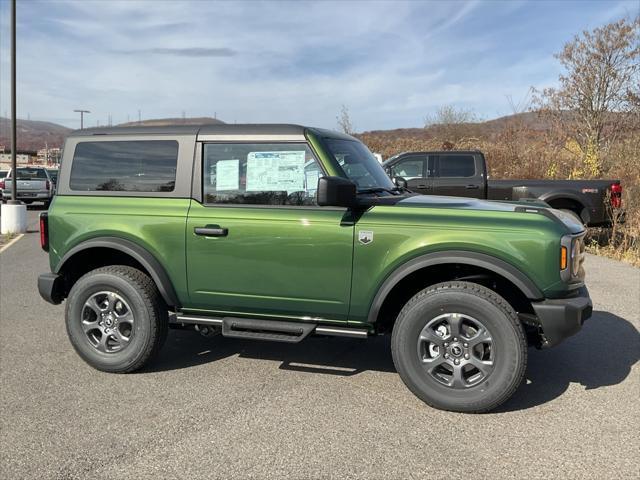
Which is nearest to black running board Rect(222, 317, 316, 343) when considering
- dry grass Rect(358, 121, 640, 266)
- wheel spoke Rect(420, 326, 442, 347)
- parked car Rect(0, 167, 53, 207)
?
wheel spoke Rect(420, 326, 442, 347)

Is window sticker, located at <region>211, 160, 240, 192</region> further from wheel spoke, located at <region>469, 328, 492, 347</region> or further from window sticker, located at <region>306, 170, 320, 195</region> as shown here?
wheel spoke, located at <region>469, 328, 492, 347</region>

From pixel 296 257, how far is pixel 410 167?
8220 mm

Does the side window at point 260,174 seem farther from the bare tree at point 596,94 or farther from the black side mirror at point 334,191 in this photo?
the bare tree at point 596,94

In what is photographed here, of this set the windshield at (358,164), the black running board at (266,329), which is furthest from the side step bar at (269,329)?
the windshield at (358,164)

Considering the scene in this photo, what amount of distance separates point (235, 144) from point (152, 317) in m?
1.50

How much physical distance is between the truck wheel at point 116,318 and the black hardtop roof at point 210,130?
112 cm

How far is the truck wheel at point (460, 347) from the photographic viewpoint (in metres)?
3.65

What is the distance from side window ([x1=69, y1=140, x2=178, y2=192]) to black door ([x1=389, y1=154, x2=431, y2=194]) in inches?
304

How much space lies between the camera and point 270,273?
160 inches

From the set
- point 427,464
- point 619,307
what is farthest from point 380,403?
point 619,307

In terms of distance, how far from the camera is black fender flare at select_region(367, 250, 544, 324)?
3645mm

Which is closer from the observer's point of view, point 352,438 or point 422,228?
point 352,438

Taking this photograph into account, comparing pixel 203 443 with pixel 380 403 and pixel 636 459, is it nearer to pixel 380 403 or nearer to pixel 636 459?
pixel 380 403

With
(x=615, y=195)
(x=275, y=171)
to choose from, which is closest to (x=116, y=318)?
(x=275, y=171)
